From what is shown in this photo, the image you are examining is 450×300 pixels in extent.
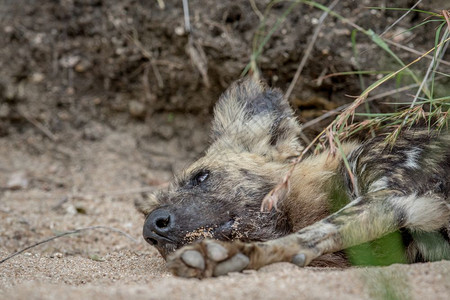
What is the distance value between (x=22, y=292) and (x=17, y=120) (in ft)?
11.5

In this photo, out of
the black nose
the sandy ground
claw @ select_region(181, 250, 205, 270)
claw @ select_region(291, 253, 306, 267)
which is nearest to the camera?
the sandy ground

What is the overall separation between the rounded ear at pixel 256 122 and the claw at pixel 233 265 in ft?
3.73

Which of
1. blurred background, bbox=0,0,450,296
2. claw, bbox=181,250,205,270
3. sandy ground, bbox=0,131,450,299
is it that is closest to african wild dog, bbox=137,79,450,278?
claw, bbox=181,250,205,270

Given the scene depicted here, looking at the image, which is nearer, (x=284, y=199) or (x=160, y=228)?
(x=160, y=228)

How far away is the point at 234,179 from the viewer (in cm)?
296

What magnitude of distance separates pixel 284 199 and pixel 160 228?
61cm

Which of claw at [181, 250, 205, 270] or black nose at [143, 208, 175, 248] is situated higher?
black nose at [143, 208, 175, 248]

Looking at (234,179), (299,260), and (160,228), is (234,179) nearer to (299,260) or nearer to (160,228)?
(160,228)

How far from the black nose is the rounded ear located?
2.23ft

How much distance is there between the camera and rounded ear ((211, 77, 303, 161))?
3.26 metres

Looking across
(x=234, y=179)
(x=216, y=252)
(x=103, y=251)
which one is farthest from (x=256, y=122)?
(x=216, y=252)

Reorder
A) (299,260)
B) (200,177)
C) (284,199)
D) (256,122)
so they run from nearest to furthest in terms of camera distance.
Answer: (299,260), (284,199), (200,177), (256,122)

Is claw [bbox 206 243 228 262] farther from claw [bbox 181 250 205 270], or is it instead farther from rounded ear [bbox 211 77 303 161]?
rounded ear [bbox 211 77 303 161]

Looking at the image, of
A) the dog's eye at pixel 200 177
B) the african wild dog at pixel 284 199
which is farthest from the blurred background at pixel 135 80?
the dog's eye at pixel 200 177
